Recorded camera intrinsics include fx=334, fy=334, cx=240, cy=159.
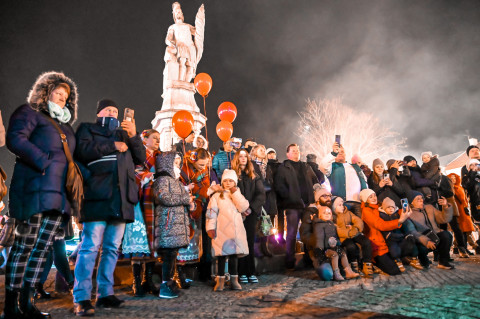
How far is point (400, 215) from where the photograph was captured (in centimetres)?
611

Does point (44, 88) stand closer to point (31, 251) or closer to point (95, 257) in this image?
point (31, 251)

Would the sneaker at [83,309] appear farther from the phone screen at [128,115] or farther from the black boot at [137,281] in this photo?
the phone screen at [128,115]

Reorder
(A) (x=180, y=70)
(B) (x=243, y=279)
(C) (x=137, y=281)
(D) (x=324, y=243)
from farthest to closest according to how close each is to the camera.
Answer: (A) (x=180, y=70)
(D) (x=324, y=243)
(B) (x=243, y=279)
(C) (x=137, y=281)

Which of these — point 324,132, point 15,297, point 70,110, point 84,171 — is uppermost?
point 324,132

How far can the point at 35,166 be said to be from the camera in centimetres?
305

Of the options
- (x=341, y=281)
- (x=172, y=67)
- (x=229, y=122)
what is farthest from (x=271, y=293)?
(x=172, y=67)

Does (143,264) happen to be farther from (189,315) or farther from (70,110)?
(70,110)

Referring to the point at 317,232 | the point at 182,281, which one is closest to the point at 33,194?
the point at 182,281

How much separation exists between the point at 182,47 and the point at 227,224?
16.5 meters

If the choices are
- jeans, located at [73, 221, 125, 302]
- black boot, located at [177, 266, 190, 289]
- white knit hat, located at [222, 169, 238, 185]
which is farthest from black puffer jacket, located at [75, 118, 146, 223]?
white knit hat, located at [222, 169, 238, 185]

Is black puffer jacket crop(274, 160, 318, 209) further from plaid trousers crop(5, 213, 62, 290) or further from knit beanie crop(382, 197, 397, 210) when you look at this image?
plaid trousers crop(5, 213, 62, 290)

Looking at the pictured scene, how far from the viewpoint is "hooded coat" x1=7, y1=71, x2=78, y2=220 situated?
300 centimetres

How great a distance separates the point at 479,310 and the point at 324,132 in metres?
24.6

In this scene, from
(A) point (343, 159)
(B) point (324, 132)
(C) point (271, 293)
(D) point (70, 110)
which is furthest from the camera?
(B) point (324, 132)
